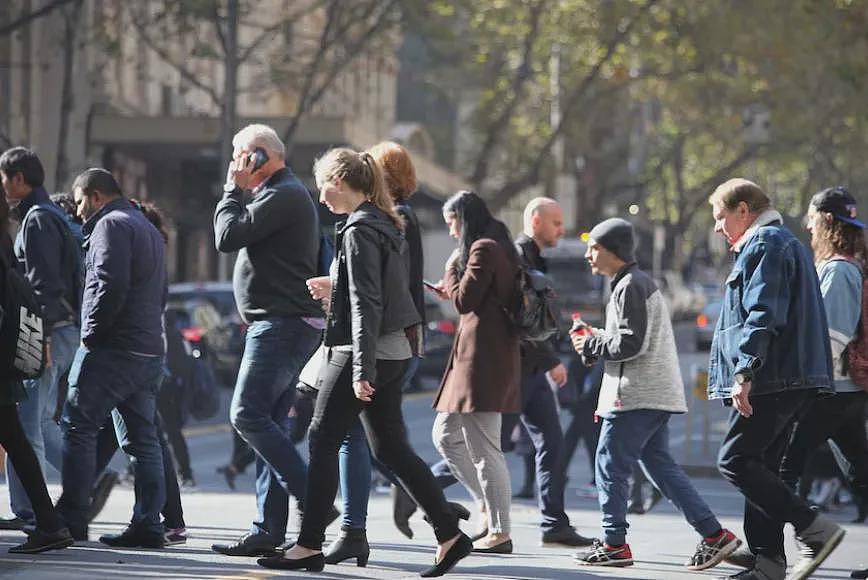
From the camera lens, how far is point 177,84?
41188mm

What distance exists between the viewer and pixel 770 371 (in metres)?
7.84

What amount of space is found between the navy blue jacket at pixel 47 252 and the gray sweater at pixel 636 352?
98.4 inches

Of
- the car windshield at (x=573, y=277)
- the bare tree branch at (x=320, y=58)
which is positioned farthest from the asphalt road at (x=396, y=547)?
the car windshield at (x=573, y=277)

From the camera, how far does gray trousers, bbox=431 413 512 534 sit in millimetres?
9164

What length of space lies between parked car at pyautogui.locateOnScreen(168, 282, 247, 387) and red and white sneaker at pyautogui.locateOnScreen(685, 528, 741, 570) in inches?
577

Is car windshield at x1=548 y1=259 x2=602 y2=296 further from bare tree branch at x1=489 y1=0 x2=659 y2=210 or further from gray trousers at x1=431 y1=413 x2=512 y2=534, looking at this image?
gray trousers at x1=431 y1=413 x2=512 y2=534

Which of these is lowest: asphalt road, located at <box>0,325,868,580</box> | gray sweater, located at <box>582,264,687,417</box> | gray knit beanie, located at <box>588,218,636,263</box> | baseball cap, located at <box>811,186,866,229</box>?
asphalt road, located at <box>0,325,868,580</box>

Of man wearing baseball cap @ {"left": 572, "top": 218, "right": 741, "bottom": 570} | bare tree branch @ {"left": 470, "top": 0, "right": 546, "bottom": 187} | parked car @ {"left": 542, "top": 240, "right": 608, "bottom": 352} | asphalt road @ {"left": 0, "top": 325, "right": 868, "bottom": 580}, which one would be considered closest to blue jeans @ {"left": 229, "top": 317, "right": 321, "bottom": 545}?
asphalt road @ {"left": 0, "top": 325, "right": 868, "bottom": 580}

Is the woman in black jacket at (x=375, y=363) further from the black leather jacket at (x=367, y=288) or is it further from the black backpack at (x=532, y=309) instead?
the black backpack at (x=532, y=309)

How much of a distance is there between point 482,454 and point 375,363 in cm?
136

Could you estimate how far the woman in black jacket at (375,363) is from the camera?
26.4 feet

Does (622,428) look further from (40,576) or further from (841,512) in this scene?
(841,512)

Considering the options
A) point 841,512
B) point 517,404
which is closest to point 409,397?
point 841,512

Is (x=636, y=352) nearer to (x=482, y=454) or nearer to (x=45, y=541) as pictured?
(x=482, y=454)
